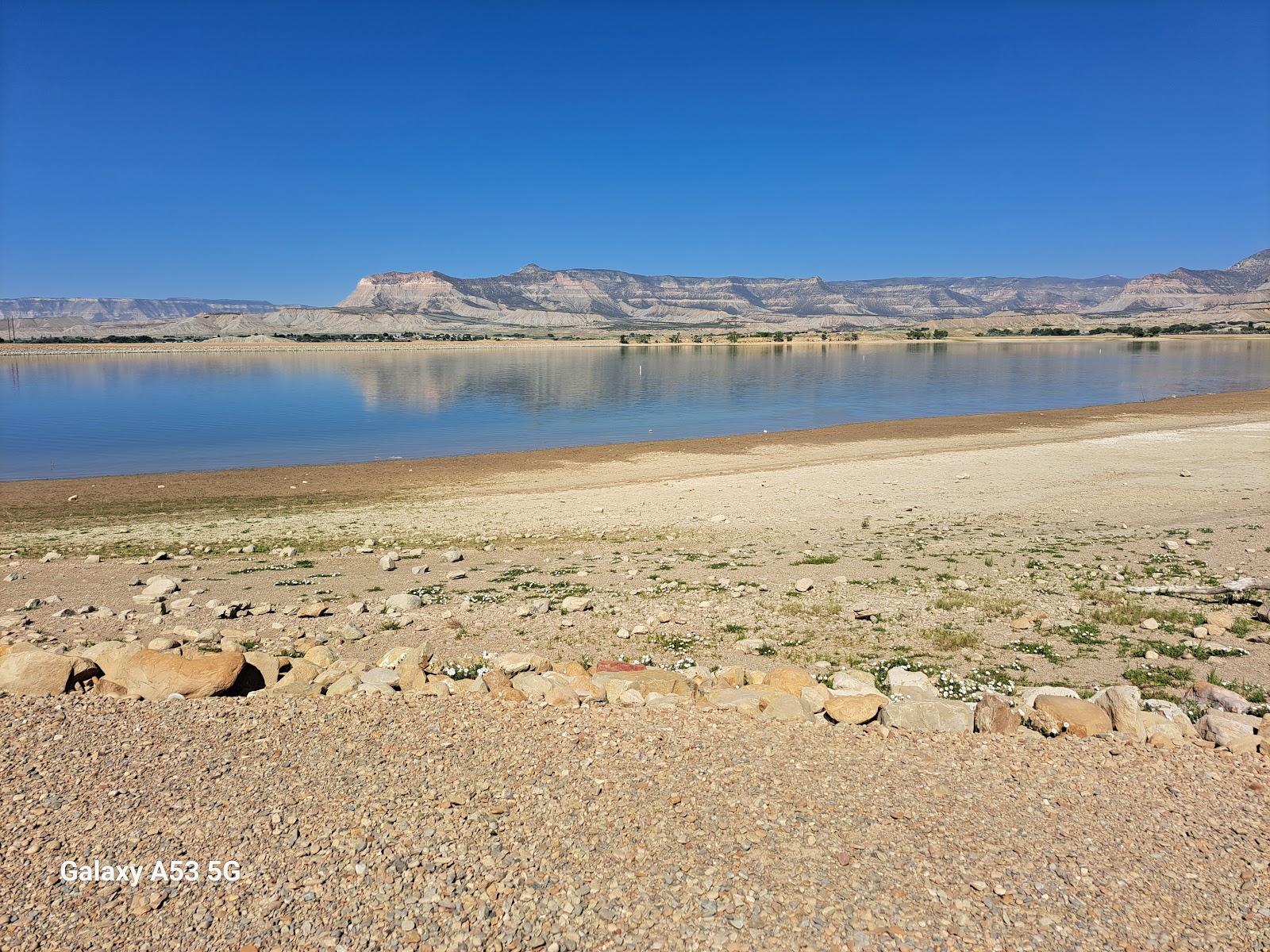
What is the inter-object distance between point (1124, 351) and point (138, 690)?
142275 millimetres

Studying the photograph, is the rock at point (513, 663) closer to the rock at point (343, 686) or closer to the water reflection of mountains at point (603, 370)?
the rock at point (343, 686)

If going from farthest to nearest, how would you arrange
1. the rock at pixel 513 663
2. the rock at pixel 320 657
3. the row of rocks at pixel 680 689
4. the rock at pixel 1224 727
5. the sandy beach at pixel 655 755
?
the rock at pixel 320 657
the rock at pixel 513 663
the row of rocks at pixel 680 689
the rock at pixel 1224 727
the sandy beach at pixel 655 755

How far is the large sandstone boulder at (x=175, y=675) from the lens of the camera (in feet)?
23.7

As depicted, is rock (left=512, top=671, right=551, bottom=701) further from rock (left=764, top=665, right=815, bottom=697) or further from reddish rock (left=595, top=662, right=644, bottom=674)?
rock (left=764, top=665, right=815, bottom=697)

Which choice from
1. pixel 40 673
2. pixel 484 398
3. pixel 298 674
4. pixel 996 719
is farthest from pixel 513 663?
pixel 484 398

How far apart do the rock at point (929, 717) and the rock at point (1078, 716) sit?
2.36 feet

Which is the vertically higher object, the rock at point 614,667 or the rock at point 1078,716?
the rock at point 1078,716

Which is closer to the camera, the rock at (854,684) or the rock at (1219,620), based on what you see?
the rock at (854,684)

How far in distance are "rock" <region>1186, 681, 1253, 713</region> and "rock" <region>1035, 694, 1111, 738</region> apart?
131 centimetres

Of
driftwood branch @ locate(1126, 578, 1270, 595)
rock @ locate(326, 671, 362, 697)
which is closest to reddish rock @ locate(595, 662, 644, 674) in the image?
rock @ locate(326, 671, 362, 697)

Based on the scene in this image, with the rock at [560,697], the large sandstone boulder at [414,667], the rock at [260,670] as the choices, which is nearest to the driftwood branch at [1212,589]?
the rock at [560,697]

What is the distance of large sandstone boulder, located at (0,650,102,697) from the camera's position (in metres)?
7.07

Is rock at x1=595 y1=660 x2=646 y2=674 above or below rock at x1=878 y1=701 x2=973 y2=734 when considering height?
below

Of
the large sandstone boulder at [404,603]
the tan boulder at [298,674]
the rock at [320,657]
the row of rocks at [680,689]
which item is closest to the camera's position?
the row of rocks at [680,689]
